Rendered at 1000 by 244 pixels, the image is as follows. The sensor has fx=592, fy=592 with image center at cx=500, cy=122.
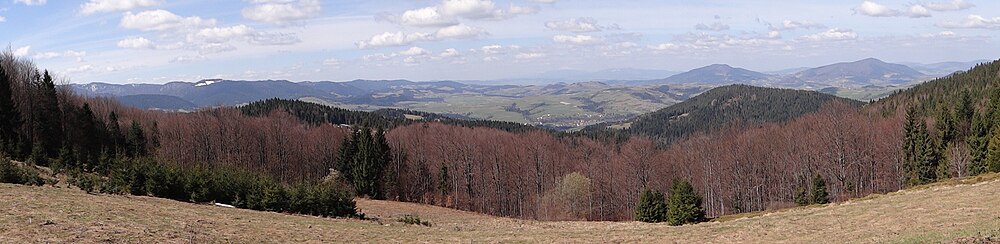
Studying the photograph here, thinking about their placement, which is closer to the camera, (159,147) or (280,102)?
(159,147)

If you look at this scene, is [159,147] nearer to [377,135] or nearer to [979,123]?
[377,135]

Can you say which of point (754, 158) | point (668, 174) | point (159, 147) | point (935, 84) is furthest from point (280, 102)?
point (935, 84)

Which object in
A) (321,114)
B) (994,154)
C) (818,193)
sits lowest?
(818,193)

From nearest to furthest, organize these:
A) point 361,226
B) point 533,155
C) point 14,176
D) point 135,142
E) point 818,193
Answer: point 361,226 → point 14,176 → point 818,193 → point 135,142 → point 533,155

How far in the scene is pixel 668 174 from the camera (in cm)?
9075

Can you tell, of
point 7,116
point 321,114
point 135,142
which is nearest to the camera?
point 7,116

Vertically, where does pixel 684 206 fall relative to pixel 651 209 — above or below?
above

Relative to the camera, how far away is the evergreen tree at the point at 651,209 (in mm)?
48219

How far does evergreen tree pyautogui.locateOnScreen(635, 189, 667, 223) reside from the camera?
1898 inches

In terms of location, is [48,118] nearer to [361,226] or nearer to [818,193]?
[361,226]

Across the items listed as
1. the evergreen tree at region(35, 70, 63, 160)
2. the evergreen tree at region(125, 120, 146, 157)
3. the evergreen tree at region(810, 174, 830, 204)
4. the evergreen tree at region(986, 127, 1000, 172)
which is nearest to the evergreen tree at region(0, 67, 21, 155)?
the evergreen tree at region(35, 70, 63, 160)

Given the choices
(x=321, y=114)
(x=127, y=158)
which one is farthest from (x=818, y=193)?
(x=321, y=114)

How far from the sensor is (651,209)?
4844 cm

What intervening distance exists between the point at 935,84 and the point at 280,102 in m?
174
